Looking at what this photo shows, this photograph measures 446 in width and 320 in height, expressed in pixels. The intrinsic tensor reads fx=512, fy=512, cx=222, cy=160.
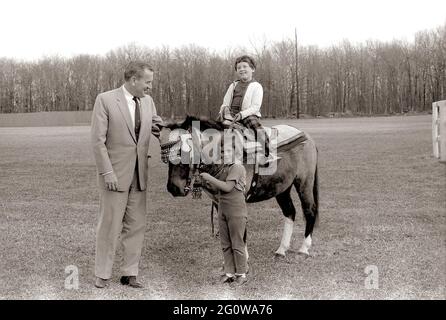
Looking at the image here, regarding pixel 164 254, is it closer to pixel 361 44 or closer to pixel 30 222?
pixel 30 222

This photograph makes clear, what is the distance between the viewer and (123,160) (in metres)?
4.60

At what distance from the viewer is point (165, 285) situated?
4879 mm

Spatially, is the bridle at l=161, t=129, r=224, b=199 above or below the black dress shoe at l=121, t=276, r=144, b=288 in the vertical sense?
above

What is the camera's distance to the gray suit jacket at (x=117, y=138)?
4465mm

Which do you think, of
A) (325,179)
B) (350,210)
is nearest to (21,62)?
(325,179)

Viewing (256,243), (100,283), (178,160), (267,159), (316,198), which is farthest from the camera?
(256,243)

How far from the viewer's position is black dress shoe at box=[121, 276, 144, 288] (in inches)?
187

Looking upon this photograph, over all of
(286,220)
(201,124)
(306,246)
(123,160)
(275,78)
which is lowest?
(306,246)

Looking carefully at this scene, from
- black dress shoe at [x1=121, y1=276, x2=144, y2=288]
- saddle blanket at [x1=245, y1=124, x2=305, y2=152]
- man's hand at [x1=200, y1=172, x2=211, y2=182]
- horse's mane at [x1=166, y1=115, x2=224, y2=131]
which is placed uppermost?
horse's mane at [x1=166, y1=115, x2=224, y2=131]

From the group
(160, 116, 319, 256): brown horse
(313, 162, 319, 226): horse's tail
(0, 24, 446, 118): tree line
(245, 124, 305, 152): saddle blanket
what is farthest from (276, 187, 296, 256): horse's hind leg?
(0, 24, 446, 118): tree line

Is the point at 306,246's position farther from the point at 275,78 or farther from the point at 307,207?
the point at 275,78

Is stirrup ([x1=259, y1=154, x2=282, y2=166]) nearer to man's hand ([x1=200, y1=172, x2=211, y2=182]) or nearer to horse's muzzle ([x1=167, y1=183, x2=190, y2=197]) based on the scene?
man's hand ([x1=200, y1=172, x2=211, y2=182])

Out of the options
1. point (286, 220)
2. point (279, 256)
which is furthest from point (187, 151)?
point (286, 220)

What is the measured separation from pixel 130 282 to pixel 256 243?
2.24m
